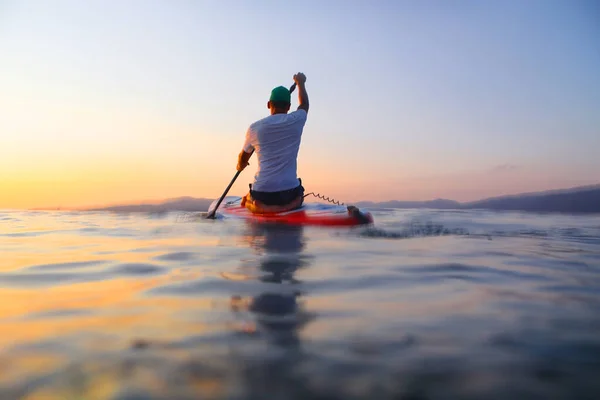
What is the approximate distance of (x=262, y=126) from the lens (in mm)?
5844

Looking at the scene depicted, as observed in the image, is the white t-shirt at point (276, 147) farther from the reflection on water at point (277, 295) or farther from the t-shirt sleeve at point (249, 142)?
the reflection on water at point (277, 295)

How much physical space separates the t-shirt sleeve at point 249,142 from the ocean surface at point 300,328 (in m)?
3.19

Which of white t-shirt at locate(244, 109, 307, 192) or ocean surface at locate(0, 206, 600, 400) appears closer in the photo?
ocean surface at locate(0, 206, 600, 400)

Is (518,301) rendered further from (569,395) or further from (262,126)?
(262,126)

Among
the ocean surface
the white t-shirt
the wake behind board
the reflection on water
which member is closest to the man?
the white t-shirt

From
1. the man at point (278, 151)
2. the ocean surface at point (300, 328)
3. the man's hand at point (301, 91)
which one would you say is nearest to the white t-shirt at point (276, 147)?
the man at point (278, 151)

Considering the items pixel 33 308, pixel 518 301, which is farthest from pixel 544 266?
pixel 33 308

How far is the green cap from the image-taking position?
5969 mm

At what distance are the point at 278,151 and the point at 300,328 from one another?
182 inches

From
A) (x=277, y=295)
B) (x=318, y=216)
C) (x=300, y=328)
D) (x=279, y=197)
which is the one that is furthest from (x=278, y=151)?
(x=300, y=328)

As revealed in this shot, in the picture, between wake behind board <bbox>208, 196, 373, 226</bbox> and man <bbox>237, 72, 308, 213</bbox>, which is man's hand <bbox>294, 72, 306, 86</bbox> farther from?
wake behind board <bbox>208, 196, 373, 226</bbox>

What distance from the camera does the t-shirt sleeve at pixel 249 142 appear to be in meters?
6.02

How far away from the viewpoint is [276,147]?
594cm

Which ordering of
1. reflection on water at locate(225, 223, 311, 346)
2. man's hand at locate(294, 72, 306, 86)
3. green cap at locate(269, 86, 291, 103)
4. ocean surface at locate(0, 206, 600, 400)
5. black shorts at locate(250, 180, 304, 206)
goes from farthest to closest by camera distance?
man's hand at locate(294, 72, 306, 86)
black shorts at locate(250, 180, 304, 206)
green cap at locate(269, 86, 291, 103)
reflection on water at locate(225, 223, 311, 346)
ocean surface at locate(0, 206, 600, 400)
